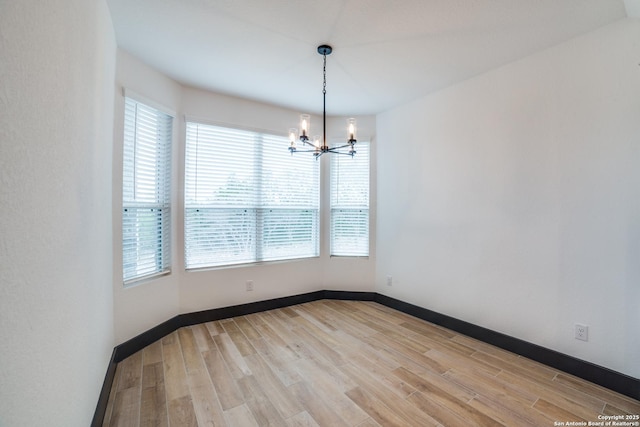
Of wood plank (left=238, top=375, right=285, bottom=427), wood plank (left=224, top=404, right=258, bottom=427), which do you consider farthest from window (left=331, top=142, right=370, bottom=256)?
wood plank (left=224, top=404, right=258, bottom=427)

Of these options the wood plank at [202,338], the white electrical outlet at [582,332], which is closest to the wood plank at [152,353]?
the wood plank at [202,338]

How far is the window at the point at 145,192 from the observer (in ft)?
8.14

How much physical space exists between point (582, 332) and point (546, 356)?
36 cm

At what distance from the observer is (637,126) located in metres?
1.95

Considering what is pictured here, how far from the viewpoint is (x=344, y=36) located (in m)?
2.20

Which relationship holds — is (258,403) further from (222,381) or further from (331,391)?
(331,391)

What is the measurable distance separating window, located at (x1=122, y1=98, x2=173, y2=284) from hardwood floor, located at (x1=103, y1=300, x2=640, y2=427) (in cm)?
84

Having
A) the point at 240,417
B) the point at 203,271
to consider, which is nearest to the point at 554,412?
the point at 240,417

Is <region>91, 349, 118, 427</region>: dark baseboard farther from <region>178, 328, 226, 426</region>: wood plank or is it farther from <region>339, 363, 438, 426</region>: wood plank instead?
<region>339, 363, 438, 426</region>: wood plank

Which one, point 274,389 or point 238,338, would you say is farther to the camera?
point 238,338

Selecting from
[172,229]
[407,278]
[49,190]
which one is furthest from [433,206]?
[49,190]

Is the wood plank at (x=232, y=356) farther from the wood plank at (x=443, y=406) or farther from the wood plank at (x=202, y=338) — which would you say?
the wood plank at (x=443, y=406)

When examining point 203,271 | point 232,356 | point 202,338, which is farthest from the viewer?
point 203,271

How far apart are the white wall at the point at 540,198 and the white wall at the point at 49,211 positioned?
3.20m
